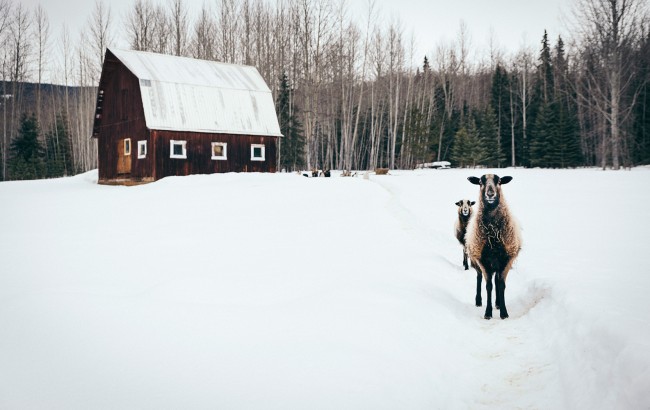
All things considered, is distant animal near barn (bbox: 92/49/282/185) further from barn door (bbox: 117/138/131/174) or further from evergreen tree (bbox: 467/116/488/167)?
evergreen tree (bbox: 467/116/488/167)

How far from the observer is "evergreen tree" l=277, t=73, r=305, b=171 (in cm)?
4334

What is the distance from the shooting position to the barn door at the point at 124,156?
27.2 m

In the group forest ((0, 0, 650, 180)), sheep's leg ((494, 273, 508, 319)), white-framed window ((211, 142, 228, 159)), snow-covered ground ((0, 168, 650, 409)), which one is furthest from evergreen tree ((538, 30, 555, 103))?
sheep's leg ((494, 273, 508, 319))

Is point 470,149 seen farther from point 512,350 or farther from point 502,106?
point 512,350

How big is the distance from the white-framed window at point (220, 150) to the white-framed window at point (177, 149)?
1.84 meters

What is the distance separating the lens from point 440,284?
26.2 feet

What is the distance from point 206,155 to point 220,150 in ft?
3.44

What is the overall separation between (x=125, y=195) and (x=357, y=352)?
17.8 m

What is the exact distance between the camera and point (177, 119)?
2556 cm

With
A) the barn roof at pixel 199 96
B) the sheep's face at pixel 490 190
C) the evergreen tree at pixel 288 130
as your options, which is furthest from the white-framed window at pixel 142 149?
the sheep's face at pixel 490 190

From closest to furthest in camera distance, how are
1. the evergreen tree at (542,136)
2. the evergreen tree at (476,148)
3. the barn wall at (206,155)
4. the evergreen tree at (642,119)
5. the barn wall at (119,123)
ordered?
the barn wall at (206,155)
the barn wall at (119,123)
the evergreen tree at (642,119)
the evergreen tree at (542,136)
the evergreen tree at (476,148)

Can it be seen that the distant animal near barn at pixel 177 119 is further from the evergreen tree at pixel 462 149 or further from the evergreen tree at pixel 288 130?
the evergreen tree at pixel 462 149

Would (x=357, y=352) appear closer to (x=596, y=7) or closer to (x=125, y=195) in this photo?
(x=125, y=195)

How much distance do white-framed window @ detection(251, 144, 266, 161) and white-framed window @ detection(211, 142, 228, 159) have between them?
5.83ft
